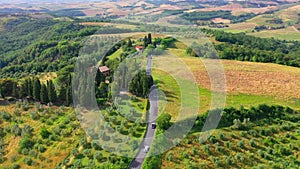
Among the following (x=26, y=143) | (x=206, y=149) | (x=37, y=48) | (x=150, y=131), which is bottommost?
(x=26, y=143)

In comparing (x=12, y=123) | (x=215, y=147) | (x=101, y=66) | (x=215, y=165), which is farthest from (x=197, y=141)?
(x=101, y=66)

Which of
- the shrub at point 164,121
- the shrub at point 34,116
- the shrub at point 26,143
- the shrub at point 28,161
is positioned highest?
the shrub at point 164,121

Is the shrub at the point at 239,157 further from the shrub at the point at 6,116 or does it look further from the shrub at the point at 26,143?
the shrub at the point at 6,116

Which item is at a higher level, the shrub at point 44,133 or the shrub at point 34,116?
the shrub at point 34,116

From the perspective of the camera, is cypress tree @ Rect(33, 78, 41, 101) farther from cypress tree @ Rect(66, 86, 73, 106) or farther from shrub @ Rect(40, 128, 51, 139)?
shrub @ Rect(40, 128, 51, 139)

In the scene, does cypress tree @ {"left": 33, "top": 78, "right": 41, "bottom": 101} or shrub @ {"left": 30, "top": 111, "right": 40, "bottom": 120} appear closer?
shrub @ {"left": 30, "top": 111, "right": 40, "bottom": 120}

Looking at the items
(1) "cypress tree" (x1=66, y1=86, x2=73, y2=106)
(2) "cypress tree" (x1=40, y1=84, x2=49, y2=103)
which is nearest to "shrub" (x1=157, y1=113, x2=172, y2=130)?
(1) "cypress tree" (x1=66, y1=86, x2=73, y2=106)

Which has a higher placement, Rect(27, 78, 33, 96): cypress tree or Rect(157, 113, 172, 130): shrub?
Rect(27, 78, 33, 96): cypress tree

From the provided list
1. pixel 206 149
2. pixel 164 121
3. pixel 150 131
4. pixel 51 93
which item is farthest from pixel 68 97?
pixel 206 149

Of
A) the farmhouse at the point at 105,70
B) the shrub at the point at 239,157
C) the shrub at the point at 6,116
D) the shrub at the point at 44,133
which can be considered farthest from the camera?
the farmhouse at the point at 105,70

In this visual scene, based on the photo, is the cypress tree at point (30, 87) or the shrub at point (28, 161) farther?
the cypress tree at point (30, 87)

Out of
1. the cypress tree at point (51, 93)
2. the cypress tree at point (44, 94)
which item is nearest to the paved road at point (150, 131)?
the cypress tree at point (51, 93)

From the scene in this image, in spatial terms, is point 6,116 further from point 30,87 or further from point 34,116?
point 30,87

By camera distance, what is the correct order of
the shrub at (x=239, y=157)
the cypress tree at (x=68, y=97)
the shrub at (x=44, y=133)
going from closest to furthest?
the shrub at (x=239, y=157)
the shrub at (x=44, y=133)
the cypress tree at (x=68, y=97)
